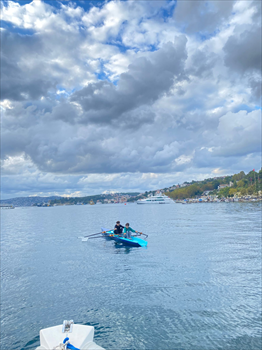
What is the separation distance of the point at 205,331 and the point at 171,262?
1115 cm

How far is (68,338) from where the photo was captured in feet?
18.7

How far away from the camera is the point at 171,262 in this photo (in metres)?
21.5

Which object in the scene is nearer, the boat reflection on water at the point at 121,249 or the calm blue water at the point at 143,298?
the calm blue water at the point at 143,298

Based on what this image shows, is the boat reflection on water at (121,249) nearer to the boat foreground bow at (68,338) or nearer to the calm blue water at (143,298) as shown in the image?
the calm blue water at (143,298)

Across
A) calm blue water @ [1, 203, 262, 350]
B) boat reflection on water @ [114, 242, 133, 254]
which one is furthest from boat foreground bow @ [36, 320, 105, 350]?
boat reflection on water @ [114, 242, 133, 254]

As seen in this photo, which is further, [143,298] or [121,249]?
[121,249]

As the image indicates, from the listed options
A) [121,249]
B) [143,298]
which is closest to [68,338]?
[143,298]

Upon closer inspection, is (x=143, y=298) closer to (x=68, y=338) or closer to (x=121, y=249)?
(x=68, y=338)

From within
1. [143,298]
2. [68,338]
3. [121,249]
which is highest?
[68,338]

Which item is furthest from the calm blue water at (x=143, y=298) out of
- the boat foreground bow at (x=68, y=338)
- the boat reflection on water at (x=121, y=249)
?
the boat foreground bow at (x=68, y=338)

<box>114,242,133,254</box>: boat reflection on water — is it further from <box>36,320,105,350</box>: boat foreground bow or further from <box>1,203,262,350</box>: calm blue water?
<box>36,320,105,350</box>: boat foreground bow

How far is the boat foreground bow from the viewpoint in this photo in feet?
18.3

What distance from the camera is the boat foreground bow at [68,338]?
557cm

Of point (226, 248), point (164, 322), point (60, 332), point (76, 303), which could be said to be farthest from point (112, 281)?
point (226, 248)
